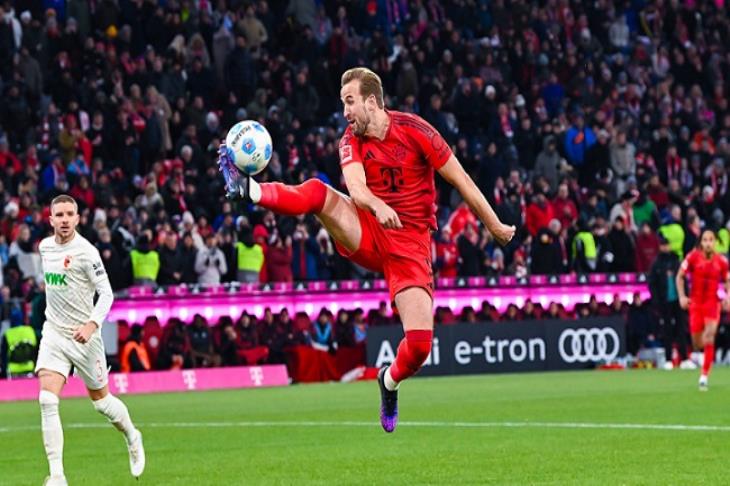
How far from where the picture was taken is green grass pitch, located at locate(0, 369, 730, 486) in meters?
12.7

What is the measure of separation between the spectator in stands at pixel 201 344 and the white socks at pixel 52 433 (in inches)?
614

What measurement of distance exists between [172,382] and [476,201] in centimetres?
1621

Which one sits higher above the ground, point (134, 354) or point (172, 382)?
point (134, 354)

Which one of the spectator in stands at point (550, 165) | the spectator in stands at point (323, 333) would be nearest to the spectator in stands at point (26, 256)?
the spectator in stands at point (323, 333)

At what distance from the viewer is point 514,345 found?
101ft

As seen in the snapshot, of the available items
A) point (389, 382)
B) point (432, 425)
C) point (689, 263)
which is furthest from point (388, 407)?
point (689, 263)

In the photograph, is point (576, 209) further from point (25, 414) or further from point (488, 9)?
point (25, 414)

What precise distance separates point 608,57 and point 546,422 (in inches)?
978

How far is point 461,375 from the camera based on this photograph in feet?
98.8

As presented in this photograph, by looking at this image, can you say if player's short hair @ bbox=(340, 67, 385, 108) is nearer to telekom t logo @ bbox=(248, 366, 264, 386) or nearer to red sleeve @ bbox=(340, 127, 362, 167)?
red sleeve @ bbox=(340, 127, 362, 167)

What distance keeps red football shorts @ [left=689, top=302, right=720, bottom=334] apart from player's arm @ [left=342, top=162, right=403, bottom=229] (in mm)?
14065

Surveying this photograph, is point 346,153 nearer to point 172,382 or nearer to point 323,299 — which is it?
point 172,382

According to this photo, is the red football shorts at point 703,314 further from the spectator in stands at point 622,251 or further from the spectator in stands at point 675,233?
the spectator in stands at point 622,251

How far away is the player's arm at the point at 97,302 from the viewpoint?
12625mm
